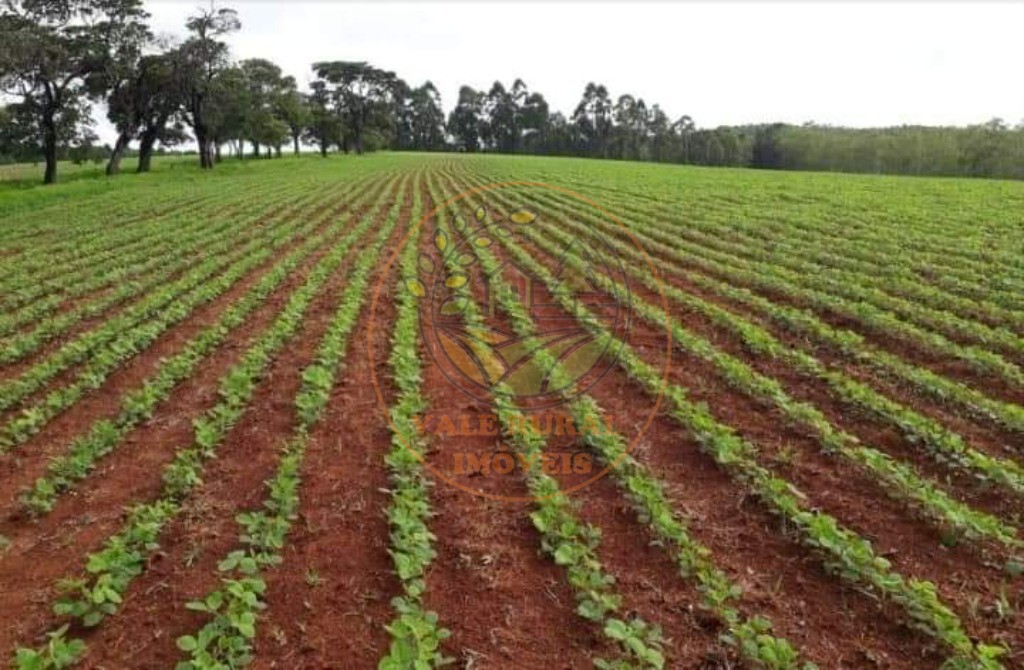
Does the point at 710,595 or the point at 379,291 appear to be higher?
the point at 379,291

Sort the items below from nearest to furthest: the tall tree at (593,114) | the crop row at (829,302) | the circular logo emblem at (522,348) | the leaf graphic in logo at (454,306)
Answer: the circular logo emblem at (522,348)
the crop row at (829,302)
the leaf graphic in logo at (454,306)
the tall tree at (593,114)

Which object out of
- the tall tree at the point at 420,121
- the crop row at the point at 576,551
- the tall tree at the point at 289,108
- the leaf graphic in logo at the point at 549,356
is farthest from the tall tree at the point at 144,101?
the tall tree at the point at 420,121

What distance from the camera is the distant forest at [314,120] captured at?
34.6 m

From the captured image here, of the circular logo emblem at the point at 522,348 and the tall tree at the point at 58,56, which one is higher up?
the tall tree at the point at 58,56

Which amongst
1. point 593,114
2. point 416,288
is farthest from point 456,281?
point 593,114

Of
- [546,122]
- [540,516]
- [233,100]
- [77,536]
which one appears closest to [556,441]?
[540,516]

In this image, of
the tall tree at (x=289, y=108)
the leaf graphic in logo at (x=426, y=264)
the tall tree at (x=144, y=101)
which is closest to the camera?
the leaf graphic in logo at (x=426, y=264)

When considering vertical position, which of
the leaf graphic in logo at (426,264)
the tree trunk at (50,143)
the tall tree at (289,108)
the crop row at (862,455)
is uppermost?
the tall tree at (289,108)

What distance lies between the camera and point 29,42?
2823 cm

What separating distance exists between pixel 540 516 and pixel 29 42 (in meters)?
37.8

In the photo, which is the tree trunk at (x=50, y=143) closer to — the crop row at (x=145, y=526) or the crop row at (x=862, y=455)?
the crop row at (x=145, y=526)

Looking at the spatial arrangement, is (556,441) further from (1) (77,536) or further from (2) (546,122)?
(2) (546,122)

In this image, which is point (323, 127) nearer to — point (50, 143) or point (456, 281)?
point (50, 143)

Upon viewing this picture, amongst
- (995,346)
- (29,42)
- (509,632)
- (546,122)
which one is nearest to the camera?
(509,632)
